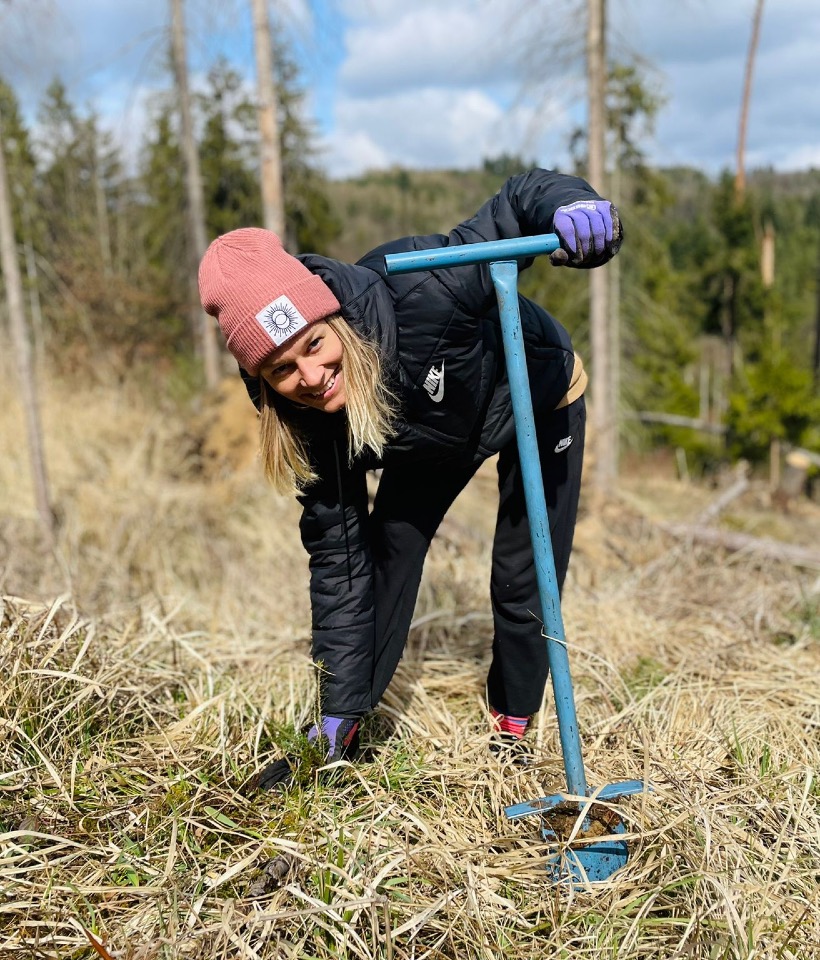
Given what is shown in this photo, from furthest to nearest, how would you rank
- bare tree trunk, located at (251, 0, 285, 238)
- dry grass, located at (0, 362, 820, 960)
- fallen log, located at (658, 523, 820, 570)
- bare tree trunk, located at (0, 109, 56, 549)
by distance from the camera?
bare tree trunk, located at (251, 0, 285, 238)
fallen log, located at (658, 523, 820, 570)
bare tree trunk, located at (0, 109, 56, 549)
dry grass, located at (0, 362, 820, 960)

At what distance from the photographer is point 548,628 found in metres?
1.89

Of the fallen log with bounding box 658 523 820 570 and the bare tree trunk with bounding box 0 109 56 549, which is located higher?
the bare tree trunk with bounding box 0 109 56 549

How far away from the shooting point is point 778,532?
28.7ft

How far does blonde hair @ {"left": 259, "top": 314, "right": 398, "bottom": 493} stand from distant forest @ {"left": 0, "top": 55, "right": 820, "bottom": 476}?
4.47 metres

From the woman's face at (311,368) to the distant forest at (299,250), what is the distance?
4.56m

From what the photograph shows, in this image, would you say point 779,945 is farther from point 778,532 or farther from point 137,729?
point 778,532

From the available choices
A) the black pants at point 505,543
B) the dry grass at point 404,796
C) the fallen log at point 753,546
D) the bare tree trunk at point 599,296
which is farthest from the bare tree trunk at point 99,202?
the black pants at point 505,543

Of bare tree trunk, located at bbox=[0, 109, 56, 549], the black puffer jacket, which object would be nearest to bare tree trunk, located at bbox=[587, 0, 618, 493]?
bare tree trunk, located at bbox=[0, 109, 56, 549]

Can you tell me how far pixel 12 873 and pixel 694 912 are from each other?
142cm

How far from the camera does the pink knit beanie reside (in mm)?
1712

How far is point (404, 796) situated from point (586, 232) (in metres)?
1.43

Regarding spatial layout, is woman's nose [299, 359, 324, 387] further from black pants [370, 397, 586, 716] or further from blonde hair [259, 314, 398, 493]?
black pants [370, 397, 586, 716]

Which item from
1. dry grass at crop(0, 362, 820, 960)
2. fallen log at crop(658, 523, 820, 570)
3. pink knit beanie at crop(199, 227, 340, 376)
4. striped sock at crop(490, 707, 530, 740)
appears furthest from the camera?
fallen log at crop(658, 523, 820, 570)

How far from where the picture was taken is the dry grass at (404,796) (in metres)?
1.61
